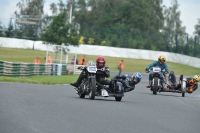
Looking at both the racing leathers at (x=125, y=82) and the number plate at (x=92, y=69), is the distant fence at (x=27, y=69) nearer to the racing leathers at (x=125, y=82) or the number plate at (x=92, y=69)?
the racing leathers at (x=125, y=82)

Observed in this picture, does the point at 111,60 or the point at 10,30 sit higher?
the point at 10,30

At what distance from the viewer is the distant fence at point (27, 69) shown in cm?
2913

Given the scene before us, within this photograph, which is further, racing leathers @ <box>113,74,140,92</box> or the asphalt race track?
racing leathers @ <box>113,74,140,92</box>

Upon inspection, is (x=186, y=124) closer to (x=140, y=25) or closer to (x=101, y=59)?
(x=101, y=59)

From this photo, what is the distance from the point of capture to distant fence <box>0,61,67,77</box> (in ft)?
95.6

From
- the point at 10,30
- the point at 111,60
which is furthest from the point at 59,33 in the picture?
the point at 10,30

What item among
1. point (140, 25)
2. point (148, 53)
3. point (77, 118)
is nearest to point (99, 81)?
point (77, 118)

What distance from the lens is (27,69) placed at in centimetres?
3316

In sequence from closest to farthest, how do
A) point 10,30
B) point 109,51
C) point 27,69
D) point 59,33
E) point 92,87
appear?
point 92,87, point 27,69, point 59,33, point 10,30, point 109,51

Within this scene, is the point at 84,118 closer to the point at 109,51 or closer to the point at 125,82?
the point at 125,82

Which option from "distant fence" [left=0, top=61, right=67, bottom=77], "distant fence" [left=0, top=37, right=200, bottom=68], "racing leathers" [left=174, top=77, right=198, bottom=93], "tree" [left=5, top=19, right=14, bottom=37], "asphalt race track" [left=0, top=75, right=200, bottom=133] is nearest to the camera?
"asphalt race track" [left=0, top=75, right=200, bottom=133]

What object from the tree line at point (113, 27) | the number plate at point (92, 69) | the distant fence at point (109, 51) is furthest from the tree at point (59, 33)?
the number plate at point (92, 69)

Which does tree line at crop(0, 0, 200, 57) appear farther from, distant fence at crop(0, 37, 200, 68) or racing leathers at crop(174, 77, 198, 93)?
racing leathers at crop(174, 77, 198, 93)

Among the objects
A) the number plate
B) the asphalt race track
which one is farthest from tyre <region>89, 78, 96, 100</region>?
the asphalt race track
